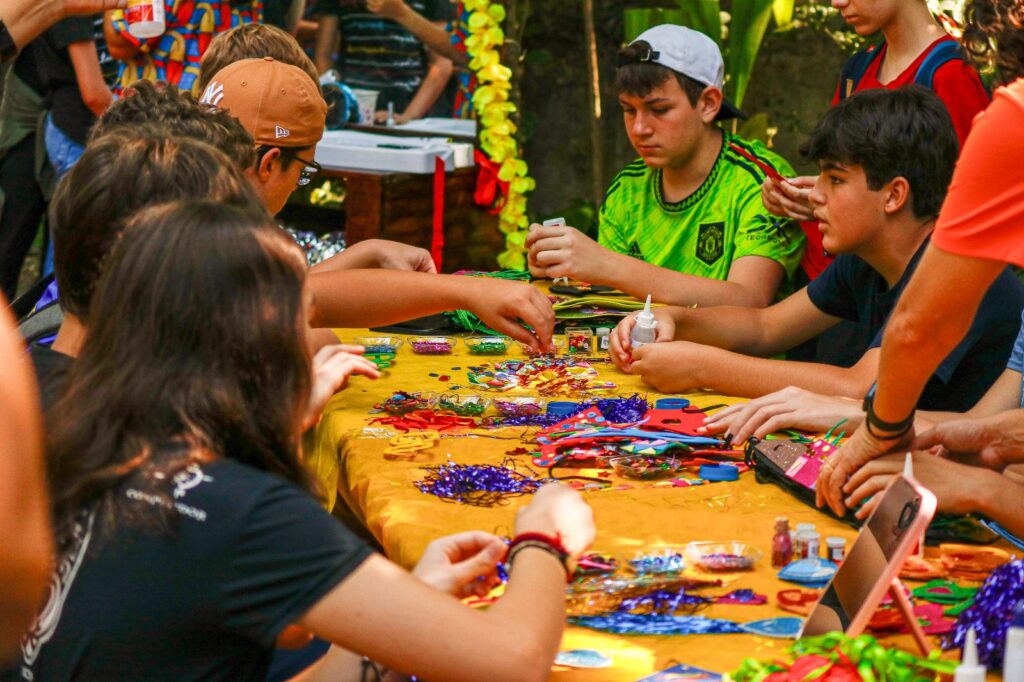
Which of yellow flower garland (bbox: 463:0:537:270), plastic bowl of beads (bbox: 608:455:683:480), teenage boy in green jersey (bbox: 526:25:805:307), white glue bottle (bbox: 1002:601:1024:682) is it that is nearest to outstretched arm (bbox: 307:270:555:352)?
plastic bowl of beads (bbox: 608:455:683:480)

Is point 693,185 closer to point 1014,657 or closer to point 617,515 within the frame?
point 617,515

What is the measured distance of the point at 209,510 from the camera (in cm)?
141

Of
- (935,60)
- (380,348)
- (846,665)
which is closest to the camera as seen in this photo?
(846,665)

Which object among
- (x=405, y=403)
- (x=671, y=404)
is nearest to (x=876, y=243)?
(x=671, y=404)

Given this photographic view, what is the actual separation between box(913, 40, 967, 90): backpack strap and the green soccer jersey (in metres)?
0.51

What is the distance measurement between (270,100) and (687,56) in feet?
4.99

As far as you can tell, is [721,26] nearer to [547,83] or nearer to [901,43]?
[547,83]

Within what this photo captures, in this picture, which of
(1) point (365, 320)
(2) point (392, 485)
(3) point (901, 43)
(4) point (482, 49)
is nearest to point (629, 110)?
(3) point (901, 43)

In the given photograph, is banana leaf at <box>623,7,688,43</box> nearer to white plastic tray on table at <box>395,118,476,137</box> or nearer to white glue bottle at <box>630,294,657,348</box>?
white plastic tray on table at <box>395,118,476,137</box>

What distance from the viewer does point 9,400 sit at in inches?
37.4

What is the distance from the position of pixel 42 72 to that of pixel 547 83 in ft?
8.19

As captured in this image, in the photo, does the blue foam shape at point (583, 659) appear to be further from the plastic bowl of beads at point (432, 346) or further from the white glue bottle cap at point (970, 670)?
the plastic bowl of beads at point (432, 346)

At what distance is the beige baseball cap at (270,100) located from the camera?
9.91ft

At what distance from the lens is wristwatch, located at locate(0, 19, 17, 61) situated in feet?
10.6
